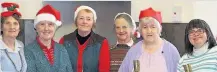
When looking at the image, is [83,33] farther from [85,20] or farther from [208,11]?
[208,11]

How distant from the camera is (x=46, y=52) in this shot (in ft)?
6.95

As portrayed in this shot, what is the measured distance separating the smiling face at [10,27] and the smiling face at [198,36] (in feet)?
3.32

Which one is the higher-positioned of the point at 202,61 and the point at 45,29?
the point at 45,29

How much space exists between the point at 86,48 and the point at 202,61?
0.74 metres

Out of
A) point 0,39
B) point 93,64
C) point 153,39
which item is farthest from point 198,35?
point 0,39

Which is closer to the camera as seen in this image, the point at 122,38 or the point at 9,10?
the point at 9,10

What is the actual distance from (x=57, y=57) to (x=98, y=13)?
1255 mm

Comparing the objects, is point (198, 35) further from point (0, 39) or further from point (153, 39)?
point (0, 39)

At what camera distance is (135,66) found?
6.50 ft

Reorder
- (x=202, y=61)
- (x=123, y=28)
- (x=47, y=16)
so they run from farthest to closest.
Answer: (x=123, y=28)
(x=47, y=16)
(x=202, y=61)

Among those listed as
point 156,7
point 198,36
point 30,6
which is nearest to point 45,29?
point 198,36

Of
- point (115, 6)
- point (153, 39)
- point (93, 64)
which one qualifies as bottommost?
point (93, 64)

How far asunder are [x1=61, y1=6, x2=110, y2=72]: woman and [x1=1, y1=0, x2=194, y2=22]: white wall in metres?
1.08

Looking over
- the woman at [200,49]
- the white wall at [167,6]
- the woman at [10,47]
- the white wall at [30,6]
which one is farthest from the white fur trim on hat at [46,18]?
the white wall at [167,6]
